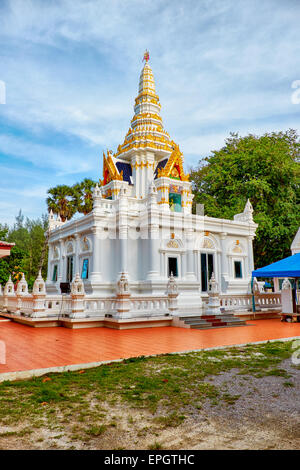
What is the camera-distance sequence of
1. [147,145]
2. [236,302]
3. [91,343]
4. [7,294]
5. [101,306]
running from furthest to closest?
[147,145]
[7,294]
[236,302]
[101,306]
[91,343]

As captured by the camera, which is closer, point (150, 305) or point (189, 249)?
point (150, 305)

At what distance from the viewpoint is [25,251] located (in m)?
33.2

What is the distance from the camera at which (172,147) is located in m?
25.5

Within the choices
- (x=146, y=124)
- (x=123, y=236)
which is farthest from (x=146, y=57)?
(x=123, y=236)

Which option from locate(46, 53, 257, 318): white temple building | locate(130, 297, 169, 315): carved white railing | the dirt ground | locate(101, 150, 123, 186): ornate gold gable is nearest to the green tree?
locate(46, 53, 257, 318): white temple building

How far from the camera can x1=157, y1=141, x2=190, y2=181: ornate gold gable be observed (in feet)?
75.6

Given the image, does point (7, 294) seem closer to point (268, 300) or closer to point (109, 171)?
point (109, 171)

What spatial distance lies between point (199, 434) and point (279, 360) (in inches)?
174

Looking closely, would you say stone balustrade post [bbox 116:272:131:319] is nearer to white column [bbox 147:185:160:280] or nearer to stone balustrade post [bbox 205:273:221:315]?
stone balustrade post [bbox 205:273:221:315]

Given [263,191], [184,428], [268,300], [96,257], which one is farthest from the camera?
[263,191]

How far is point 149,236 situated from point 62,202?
51.2 feet

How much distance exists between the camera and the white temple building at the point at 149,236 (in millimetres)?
19797
